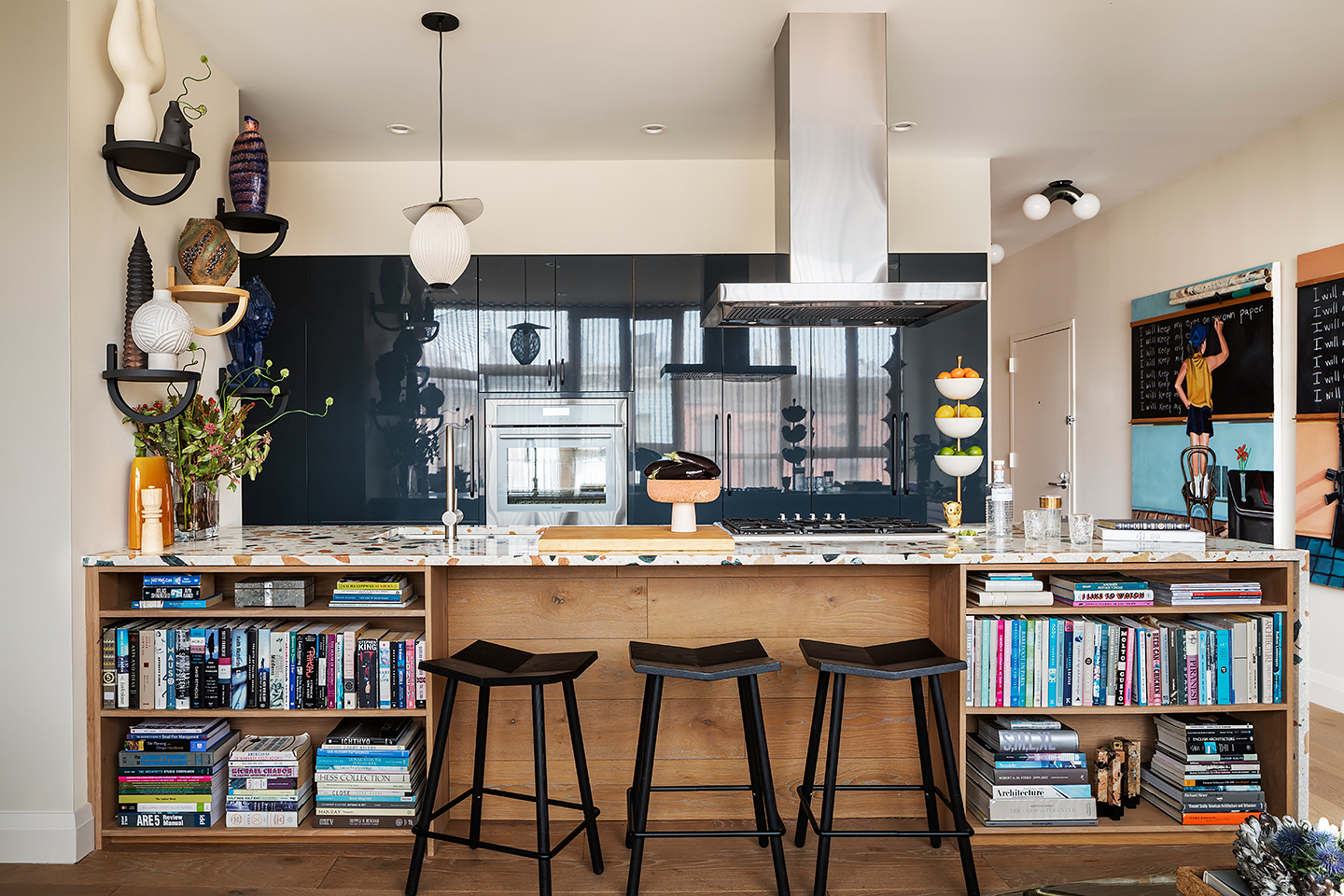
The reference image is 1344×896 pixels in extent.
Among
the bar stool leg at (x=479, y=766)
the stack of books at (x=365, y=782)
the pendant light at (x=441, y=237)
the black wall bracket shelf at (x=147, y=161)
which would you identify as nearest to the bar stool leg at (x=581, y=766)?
the bar stool leg at (x=479, y=766)

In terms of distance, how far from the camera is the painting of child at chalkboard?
13.7 feet

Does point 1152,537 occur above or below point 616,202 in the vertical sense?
below

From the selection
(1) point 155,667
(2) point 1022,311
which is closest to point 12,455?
(1) point 155,667

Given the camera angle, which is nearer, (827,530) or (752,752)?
(752,752)

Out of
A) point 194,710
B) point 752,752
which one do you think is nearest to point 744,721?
point 752,752

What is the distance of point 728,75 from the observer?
326 centimetres

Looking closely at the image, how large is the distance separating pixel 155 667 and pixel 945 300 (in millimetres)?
2681

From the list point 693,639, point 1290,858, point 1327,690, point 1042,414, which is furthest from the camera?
point 1042,414

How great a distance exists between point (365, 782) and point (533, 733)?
0.58m

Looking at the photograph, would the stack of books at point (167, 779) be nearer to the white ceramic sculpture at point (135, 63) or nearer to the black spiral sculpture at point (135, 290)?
the black spiral sculpture at point (135, 290)

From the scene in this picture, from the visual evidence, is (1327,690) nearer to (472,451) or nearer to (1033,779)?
(1033,779)

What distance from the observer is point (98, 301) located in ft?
7.93

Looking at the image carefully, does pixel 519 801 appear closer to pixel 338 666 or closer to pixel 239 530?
pixel 338 666

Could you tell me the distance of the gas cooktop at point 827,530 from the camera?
258 cm
